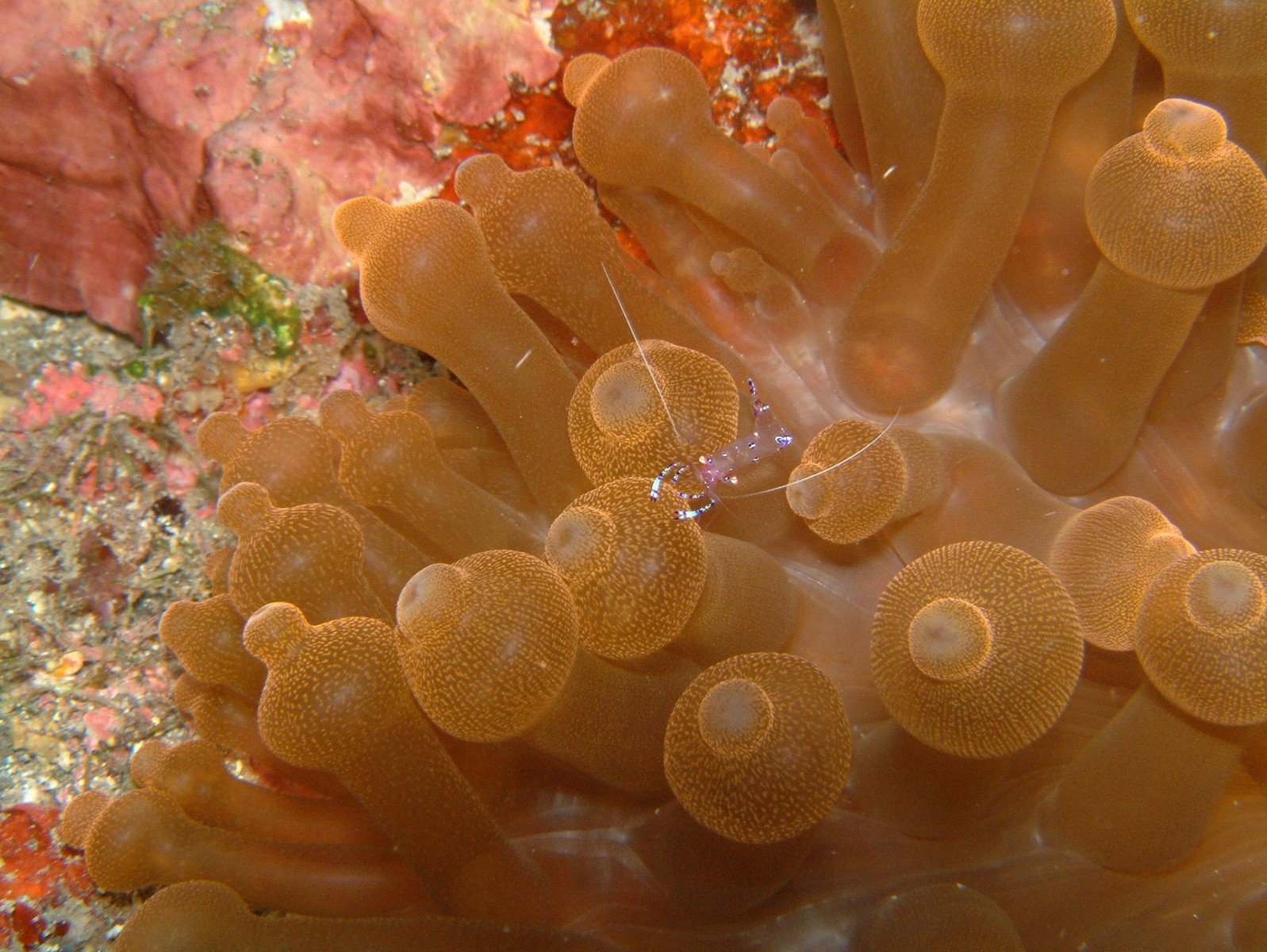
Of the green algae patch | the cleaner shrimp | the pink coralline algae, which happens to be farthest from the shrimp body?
the green algae patch

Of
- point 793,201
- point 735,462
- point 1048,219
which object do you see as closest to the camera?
point 735,462

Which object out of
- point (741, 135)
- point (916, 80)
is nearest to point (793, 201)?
point (916, 80)

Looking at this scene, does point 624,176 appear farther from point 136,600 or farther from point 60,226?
point 136,600

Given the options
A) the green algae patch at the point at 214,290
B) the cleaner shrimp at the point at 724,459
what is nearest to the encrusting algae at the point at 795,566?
the cleaner shrimp at the point at 724,459

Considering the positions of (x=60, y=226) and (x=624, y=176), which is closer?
(x=624, y=176)

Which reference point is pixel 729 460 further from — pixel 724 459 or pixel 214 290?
pixel 214 290

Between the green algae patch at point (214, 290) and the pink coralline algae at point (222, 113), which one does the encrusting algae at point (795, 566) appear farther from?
the green algae patch at point (214, 290)

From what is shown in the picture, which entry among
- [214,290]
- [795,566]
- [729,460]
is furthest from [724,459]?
[214,290]

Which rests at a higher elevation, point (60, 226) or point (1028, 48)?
point (60, 226)
